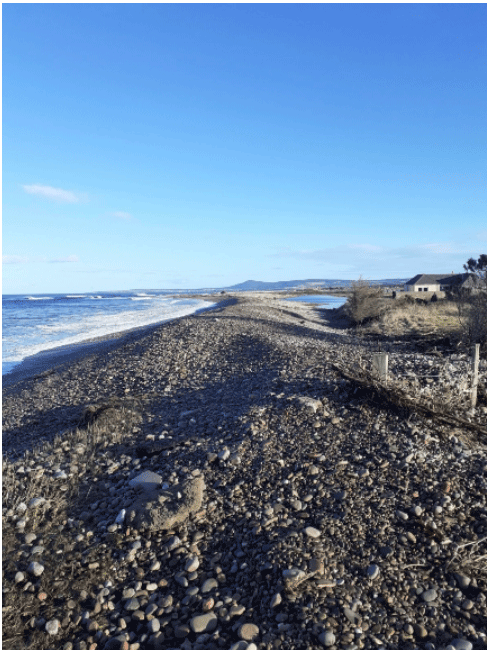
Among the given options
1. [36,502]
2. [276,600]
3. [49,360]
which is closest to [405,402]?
[276,600]

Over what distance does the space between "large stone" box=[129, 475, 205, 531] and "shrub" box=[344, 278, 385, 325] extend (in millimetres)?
21445

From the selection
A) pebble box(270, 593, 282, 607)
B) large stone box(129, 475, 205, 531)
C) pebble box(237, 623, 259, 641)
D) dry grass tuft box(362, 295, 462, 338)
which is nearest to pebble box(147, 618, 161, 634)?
pebble box(237, 623, 259, 641)

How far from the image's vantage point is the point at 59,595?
11.2 ft

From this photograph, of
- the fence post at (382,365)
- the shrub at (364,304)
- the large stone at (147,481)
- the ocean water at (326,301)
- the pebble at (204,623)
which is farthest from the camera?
the ocean water at (326,301)

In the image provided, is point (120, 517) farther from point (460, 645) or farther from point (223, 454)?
point (460, 645)

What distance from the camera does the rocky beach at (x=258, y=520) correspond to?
3059mm

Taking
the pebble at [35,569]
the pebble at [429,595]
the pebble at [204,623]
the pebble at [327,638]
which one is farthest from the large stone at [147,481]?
the pebble at [429,595]

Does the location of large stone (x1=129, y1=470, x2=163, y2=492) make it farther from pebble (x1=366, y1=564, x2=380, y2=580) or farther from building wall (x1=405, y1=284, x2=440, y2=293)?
building wall (x1=405, y1=284, x2=440, y2=293)

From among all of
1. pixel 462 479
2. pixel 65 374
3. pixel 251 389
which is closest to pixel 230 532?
pixel 462 479

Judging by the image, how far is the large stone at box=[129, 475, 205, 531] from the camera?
4188 mm

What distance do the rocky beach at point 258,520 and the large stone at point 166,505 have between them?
2 cm

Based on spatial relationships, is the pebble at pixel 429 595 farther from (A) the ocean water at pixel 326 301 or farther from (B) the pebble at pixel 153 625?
(A) the ocean water at pixel 326 301

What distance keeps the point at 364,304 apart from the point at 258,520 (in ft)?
76.0

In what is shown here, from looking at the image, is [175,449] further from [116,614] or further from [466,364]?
[466,364]
